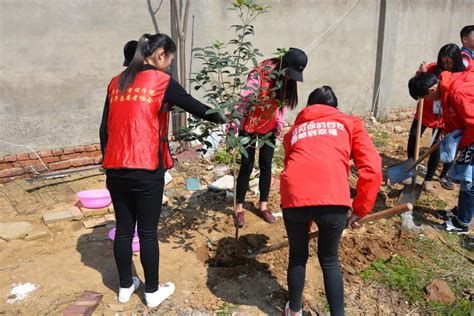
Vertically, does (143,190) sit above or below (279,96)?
below

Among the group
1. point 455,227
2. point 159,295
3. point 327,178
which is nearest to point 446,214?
point 455,227

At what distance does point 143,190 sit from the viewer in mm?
2434

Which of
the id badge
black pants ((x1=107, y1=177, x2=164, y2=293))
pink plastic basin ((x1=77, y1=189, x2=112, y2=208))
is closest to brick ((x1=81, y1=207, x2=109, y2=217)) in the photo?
pink plastic basin ((x1=77, y1=189, x2=112, y2=208))

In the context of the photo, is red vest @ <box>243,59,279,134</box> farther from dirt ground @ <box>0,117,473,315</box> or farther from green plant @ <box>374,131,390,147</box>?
green plant @ <box>374,131,390,147</box>

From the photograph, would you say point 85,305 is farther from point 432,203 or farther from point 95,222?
point 432,203

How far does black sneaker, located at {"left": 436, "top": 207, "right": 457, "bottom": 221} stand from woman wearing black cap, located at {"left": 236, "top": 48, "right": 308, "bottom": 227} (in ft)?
5.55

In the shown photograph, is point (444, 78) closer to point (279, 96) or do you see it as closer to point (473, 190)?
point (473, 190)

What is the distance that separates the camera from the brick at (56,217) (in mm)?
3906

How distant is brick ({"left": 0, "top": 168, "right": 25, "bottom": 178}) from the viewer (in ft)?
15.5

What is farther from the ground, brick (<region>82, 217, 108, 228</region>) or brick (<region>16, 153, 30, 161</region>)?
brick (<region>16, 153, 30, 161</region>)

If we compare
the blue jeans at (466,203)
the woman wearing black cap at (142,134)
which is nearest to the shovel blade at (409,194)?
the blue jeans at (466,203)

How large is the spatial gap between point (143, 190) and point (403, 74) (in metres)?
6.59

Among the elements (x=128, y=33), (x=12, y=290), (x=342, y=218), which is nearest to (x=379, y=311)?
(x=342, y=218)

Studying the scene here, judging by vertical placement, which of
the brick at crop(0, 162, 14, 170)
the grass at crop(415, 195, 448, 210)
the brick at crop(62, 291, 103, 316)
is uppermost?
the brick at crop(0, 162, 14, 170)
